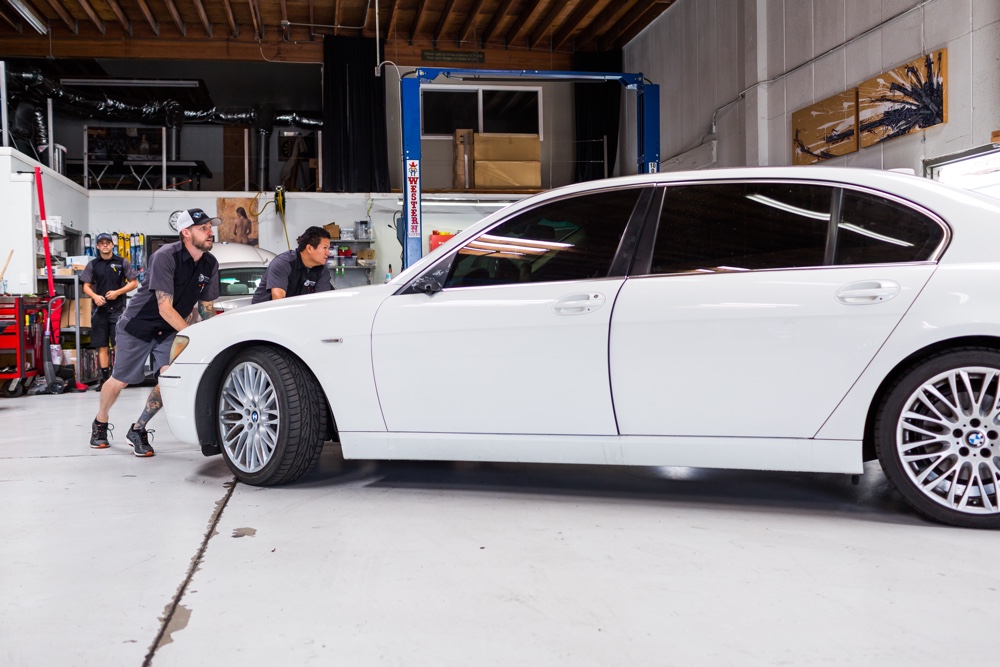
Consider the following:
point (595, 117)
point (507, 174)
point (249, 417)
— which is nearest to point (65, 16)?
point (507, 174)

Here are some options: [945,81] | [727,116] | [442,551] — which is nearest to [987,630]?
[442,551]

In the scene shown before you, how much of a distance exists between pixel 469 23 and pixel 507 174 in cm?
287

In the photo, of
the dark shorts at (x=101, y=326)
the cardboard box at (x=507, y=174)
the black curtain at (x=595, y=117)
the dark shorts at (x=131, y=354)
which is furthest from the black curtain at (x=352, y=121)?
the dark shorts at (x=131, y=354)

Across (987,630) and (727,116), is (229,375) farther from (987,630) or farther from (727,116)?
(727,116)

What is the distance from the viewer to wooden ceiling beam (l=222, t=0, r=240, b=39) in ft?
46.0

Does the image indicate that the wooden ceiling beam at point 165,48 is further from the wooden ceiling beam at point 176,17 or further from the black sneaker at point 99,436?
the black sneaker at point 99,436

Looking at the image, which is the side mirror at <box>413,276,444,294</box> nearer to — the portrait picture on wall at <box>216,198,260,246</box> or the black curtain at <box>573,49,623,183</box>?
the portrait picture on wall at <box>216,198,260,246</box>

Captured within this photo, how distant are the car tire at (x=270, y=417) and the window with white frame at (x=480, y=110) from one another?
13.4 meters

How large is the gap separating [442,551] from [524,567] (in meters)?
0.32

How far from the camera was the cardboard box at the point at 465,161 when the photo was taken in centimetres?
1536

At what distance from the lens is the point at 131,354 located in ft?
15.8

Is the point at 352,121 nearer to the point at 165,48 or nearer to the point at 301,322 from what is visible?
the point at 165,48

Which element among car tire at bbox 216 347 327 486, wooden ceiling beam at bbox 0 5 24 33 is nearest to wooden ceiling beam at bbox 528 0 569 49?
wooden ceiling beam at bbox 0 5 24 33

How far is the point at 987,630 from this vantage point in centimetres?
203
